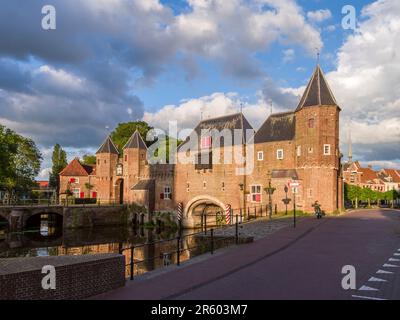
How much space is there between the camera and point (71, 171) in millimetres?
61188

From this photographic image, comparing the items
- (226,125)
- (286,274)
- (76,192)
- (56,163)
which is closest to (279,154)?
(226,125)

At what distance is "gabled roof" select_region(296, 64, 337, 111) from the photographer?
28484 mm

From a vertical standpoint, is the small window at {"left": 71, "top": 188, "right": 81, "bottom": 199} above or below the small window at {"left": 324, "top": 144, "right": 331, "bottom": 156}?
below

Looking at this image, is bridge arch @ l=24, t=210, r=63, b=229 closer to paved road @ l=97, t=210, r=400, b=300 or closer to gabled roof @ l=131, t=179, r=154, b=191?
gabled roof @ l=131, t=179, r=154, b=191

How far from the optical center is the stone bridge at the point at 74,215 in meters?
37.4

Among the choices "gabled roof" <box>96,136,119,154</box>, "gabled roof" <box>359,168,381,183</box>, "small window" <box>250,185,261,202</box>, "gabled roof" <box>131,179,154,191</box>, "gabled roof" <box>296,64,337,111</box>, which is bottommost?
"small window" <box>250,185,261,202</box>

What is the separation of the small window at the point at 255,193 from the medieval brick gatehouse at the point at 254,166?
0.09 meters

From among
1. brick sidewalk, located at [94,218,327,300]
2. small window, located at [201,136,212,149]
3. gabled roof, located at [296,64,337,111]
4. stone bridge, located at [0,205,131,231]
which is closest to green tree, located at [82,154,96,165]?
stone bridge, located at [0,205,131,231]

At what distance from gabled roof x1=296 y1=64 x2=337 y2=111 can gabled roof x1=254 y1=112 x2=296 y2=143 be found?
2.57 meters

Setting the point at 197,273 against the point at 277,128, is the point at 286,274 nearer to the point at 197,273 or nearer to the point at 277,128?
the point at 197,273

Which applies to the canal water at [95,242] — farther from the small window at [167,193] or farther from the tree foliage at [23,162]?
the tree foliage at [23,162]

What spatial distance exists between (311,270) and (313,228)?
9.47 m

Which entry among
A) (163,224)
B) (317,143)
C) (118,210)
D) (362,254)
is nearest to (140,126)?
(118,210)

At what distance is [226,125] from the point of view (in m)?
36.3
